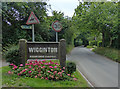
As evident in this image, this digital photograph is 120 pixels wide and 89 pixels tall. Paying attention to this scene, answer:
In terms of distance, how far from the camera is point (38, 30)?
41.1ft

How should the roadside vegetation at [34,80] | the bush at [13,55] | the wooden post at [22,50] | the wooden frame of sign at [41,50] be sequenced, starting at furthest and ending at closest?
1. the wooden frame of sign at [41,50]
2. the bush at [13,55]
3. the wooden post at [22,50]
4. the roadside vegetation at [34,80]

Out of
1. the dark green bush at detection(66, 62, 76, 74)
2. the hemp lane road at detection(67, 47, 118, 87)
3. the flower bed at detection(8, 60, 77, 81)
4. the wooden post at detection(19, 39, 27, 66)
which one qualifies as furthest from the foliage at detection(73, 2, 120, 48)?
the wooden post at detection(19, 39, 27, 66)

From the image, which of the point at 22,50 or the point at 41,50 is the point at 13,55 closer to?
the point at 22,50

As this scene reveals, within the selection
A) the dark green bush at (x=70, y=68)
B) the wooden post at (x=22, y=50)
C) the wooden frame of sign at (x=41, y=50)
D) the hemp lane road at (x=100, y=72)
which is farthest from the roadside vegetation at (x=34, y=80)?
the hemp lane road at (x=100, y=72)

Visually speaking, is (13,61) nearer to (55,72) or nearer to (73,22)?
(55,72)

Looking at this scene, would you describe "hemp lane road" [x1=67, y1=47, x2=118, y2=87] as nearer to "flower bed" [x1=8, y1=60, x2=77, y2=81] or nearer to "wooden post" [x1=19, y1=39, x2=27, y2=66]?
"flower bed" [x1=8, y1=60, x2=77, y2=81]

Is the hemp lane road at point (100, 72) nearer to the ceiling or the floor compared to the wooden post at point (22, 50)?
nearer to the floor

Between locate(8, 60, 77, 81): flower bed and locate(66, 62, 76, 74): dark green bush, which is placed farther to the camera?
locate(66, 62, 76, 74): dark green bush

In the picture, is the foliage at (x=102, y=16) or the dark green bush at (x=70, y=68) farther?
the foliage at (x=102, y=16)

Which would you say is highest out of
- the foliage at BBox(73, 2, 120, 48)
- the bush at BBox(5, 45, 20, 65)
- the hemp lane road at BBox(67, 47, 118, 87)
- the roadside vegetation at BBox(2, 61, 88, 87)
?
the foliage at BBox(73, 2, 120, 48)

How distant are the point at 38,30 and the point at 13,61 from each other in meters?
6.96

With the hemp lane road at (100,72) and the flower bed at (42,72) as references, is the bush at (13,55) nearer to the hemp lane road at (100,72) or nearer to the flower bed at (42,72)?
the flower bed at (42,72)

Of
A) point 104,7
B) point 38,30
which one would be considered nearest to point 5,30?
point 38,30

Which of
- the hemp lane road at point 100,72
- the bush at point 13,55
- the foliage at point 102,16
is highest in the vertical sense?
the foliage at point 102,16
